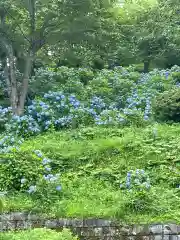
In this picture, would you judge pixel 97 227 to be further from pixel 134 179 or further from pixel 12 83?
pixel 12 83

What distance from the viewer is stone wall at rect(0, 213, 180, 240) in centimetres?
646

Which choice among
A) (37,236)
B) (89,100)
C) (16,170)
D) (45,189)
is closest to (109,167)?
(45,189)

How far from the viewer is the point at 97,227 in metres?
6.65

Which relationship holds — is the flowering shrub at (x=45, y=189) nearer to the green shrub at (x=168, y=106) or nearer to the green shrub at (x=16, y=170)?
the green shrub at (x=16, y=170)

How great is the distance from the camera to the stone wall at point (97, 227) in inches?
255

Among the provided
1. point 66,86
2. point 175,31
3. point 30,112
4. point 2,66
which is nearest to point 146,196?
point 30,112

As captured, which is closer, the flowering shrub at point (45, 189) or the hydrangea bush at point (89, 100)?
the flowering shrub at point (45, 189)

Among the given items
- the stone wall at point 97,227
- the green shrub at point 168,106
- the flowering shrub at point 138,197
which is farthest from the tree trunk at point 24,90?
the flowering shrub at point 138,197

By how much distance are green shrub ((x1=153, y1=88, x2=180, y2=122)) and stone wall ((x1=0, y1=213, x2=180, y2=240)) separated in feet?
14.5

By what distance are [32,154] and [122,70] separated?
662cm

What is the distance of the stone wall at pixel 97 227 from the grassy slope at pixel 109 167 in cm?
11

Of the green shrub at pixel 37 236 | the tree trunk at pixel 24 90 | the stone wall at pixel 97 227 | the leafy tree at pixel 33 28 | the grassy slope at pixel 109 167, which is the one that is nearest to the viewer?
the green shrub at pixel 37 236

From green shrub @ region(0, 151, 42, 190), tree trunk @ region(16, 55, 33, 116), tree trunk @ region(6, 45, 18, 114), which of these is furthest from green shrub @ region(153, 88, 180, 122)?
green shrub @ region(0, 151, 42, 190)

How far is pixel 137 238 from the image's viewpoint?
6477mm
